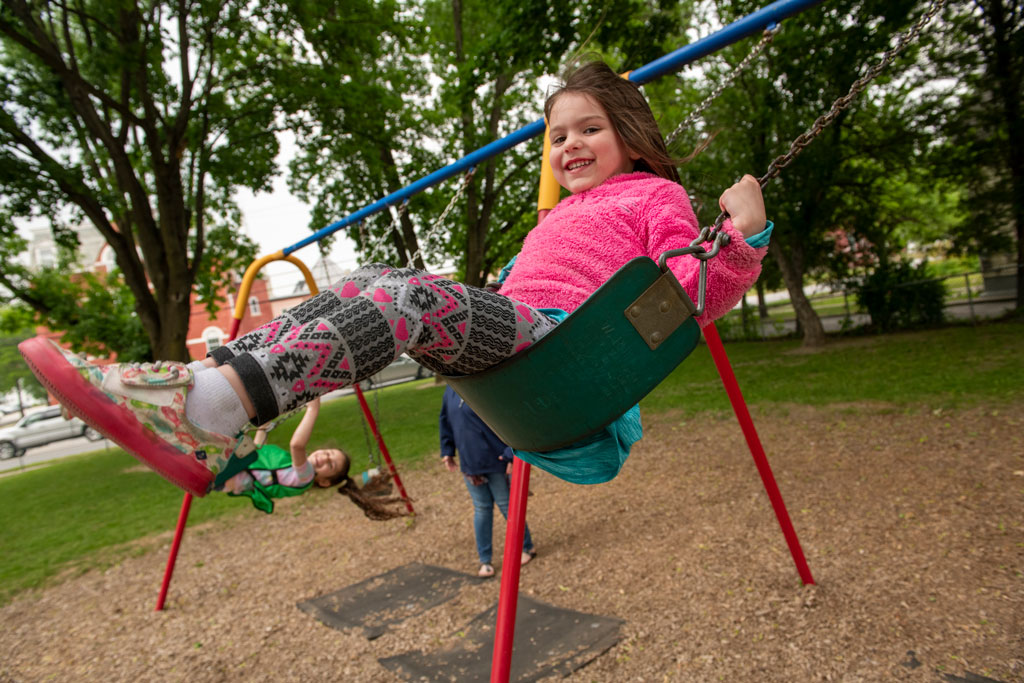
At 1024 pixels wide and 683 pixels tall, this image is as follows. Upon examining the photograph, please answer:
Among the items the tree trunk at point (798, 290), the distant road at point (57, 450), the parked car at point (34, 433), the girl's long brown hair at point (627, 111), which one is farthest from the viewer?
the parked car at point (34, 433)

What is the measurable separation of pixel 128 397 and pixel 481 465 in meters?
2.76

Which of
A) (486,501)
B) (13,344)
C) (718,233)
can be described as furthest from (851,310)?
(13,344)

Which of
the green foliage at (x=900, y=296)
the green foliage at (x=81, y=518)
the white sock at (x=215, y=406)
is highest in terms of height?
the white sock at (x=215, y=406)

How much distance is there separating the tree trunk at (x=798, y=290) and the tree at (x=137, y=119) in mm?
8739

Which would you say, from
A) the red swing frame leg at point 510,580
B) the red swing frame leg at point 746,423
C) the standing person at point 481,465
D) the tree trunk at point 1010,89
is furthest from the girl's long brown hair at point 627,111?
the tree trunk at point 1010,89

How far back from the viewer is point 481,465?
3748mm

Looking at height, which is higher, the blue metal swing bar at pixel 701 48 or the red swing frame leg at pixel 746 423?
the blue metal swing bar at pixel 701 48

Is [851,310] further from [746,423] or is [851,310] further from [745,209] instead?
[745,209]

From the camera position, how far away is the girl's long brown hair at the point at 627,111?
186 centimetres

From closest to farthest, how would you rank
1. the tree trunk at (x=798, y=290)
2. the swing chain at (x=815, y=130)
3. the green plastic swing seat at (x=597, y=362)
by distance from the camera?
1. the green plastic swing seat at (x=597, y=362)
2. the swing chain at (x=815, y=130)
3. the tree trunk at (x=798, y=290)

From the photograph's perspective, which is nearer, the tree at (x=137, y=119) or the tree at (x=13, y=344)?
the tree at (x=137, y=119)

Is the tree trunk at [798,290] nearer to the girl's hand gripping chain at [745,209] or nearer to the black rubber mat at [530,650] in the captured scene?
the black rubber mat at [530,650]

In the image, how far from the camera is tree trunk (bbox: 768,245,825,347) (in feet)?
38.4

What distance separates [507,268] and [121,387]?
1.23m
